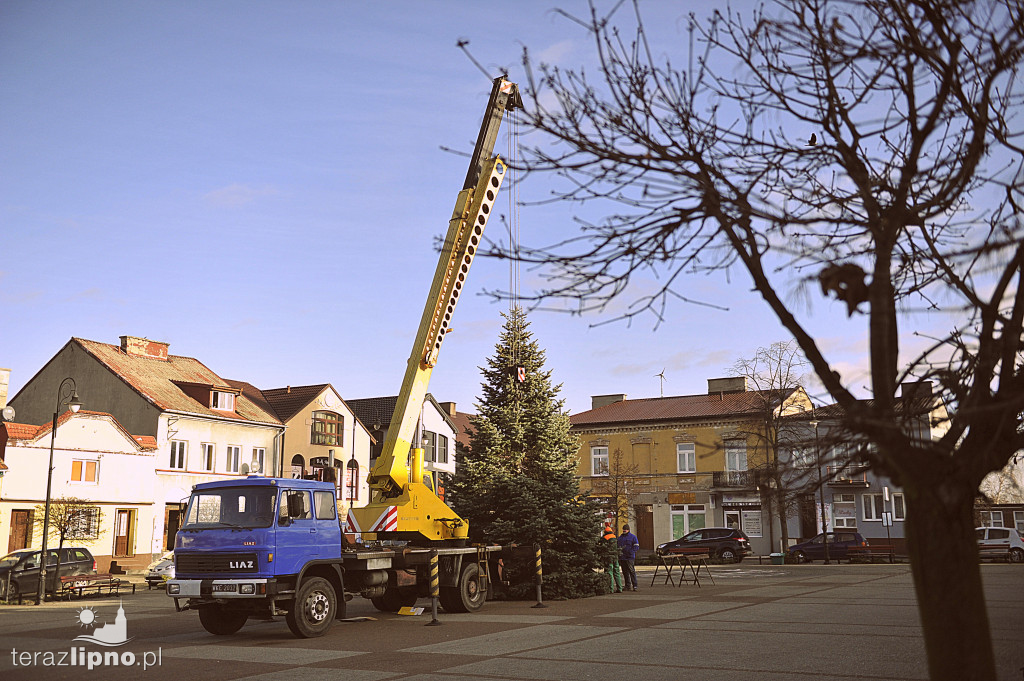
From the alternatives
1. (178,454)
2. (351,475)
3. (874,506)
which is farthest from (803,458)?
(874,506)

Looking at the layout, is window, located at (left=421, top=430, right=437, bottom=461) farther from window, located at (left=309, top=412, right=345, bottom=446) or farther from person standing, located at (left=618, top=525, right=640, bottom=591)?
person standing, located at (left=618, top=525, right=640, bottom=591)

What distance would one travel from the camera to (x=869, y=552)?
144 feet

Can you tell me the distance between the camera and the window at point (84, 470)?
3782 centimetres

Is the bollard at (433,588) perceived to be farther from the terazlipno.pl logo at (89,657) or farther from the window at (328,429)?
the window at (328,429)

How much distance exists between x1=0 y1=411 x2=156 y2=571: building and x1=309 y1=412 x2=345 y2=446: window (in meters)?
12.2

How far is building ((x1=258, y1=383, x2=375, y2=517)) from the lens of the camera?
52.3 metres

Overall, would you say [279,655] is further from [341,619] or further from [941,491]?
[941,491]

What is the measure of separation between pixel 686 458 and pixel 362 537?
40358 mm

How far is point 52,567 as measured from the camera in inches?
1091

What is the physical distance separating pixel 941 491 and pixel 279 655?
10846 millimetres

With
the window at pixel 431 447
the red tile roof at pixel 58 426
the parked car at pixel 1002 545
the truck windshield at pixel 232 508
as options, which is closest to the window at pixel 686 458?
the window at pixel 431 447

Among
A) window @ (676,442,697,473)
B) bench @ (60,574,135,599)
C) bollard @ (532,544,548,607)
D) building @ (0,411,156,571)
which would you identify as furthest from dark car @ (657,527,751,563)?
bench @ (60,574,135,599)

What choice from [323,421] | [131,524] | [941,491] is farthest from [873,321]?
[323,421]

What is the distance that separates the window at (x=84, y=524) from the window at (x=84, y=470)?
5.50ft
